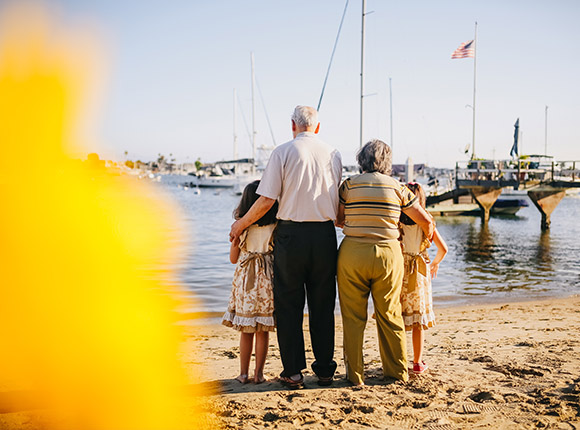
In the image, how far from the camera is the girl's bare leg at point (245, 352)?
4.74 meters

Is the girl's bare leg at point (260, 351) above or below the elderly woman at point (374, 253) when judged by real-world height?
below

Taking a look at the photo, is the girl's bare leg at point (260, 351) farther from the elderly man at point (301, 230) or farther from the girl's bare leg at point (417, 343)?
the girl's bare leg at point (417, 343)

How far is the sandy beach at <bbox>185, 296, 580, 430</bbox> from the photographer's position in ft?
12.7

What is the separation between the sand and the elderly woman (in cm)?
34

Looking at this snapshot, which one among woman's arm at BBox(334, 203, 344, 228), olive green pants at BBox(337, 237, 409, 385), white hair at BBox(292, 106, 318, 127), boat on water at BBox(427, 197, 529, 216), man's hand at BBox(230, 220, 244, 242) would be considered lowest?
→ boat on water at BBox(427, 197, 529, 216)

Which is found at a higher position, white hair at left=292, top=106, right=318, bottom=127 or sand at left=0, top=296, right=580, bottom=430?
white hair at left=292, top=106, right=318, bottom=127

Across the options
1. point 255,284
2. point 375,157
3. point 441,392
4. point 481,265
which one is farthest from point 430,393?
point 481,265

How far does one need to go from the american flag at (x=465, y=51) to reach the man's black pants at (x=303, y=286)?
3119 cm

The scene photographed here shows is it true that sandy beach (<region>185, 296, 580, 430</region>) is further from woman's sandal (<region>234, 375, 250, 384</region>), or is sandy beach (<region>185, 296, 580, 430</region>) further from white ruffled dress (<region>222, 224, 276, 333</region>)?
white ruffled dress (<region>222, 224, 276, 333</region>)

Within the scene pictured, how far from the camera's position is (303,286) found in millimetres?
4578

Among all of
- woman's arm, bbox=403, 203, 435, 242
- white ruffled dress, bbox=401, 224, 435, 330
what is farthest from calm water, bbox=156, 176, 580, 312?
woman's arm, bbox=403, 203, 435, 242

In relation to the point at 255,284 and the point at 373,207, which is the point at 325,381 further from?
the point at 373,207

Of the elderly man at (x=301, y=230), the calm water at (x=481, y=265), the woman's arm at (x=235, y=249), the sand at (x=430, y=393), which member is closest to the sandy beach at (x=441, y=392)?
the sand at (x=430, y=393)

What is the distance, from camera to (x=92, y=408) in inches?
172
